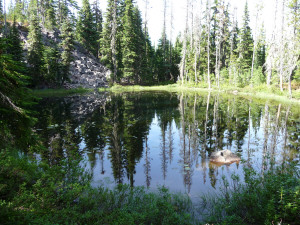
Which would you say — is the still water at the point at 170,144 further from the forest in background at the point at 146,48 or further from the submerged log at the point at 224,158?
the forest in background at the point at 146,48

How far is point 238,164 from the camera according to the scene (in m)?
7.28

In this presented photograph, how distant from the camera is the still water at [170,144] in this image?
6484mm

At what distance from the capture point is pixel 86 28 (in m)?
48.9

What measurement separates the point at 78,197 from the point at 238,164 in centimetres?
536

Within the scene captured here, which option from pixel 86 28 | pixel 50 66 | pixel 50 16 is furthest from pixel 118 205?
pixel 50 16

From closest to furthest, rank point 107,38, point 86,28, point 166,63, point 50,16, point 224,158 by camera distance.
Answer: point 224,158 < point 107,38 < point 86,28 < point 50,16 < point 166,63

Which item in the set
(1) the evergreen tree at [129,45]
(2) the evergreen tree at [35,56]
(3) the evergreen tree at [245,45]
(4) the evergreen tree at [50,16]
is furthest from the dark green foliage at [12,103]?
(4) the evergreen tree at [50,16]

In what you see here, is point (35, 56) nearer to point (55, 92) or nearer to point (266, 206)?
point (55, 92)

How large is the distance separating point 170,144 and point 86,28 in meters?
46.8

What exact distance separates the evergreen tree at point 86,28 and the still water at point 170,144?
37661mm

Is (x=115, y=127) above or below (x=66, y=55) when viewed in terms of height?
below

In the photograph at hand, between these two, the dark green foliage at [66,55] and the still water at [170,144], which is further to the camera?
the dark green foliage at [66,55]

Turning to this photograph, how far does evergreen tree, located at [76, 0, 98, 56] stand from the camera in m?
48.9

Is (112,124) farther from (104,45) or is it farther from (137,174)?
(104,45)
